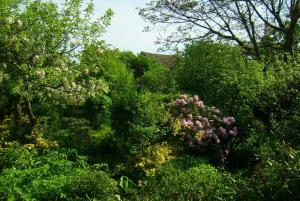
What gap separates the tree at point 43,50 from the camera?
42.4ft

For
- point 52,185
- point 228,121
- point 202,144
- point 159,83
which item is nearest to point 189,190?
point 52,185

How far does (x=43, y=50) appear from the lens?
13.6m

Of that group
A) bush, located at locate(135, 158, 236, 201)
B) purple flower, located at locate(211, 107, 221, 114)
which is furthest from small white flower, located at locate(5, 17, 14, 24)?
purple flower, located at locate(211, 107, 221, 114)

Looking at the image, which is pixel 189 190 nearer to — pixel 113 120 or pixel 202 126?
pixel 202 126

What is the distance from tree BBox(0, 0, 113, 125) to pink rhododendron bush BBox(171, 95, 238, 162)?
231 cm

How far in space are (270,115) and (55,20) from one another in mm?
6324

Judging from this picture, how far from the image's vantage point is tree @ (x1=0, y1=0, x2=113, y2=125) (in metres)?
12.9

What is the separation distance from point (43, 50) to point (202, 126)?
15.3ft

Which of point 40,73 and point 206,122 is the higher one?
point 40,73

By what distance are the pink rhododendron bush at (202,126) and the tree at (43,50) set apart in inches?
90.9

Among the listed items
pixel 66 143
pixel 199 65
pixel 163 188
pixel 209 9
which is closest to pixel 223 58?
pixel 199 65

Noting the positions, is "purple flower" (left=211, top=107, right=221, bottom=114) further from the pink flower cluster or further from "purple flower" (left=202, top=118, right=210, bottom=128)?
"purple flower" (left=202, top=118, right=210, bottom=128)

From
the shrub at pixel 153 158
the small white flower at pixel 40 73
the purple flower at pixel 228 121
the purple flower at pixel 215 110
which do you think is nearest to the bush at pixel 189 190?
the shrub at pixel 153 158

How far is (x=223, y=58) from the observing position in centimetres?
1952
